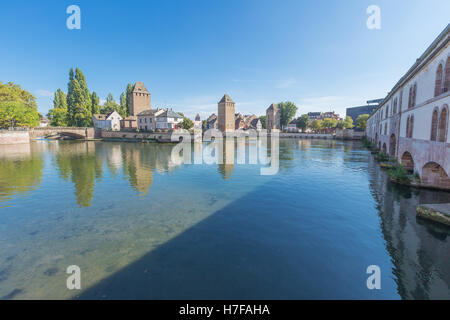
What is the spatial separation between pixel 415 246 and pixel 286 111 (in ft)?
437

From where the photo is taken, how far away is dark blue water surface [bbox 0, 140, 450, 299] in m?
6.79

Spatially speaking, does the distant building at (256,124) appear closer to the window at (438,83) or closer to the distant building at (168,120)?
the distant building at (168,120)

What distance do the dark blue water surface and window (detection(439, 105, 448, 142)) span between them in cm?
434

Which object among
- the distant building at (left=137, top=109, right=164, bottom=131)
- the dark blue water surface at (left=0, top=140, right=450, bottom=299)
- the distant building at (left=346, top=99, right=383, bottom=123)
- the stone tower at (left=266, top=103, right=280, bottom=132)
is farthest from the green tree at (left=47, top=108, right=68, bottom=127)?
the distant building at (left=346, top=99, right=383, bottom=123)

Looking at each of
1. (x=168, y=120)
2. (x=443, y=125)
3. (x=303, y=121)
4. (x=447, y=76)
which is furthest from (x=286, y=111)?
(x=443, y=125)

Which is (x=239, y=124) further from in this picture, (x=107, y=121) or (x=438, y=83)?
(x=438, y=83)

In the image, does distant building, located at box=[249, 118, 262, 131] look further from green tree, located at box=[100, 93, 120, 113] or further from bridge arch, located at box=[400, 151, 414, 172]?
bridge arch, located at box=[400, 151, 414, 172]

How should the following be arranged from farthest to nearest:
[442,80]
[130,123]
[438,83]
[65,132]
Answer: [130,123] < [65,132] < [438,83] < [442,80]

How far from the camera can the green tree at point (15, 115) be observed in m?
60.9

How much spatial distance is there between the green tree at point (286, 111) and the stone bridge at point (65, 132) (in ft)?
339

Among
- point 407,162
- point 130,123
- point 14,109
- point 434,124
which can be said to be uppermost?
point 14,109
